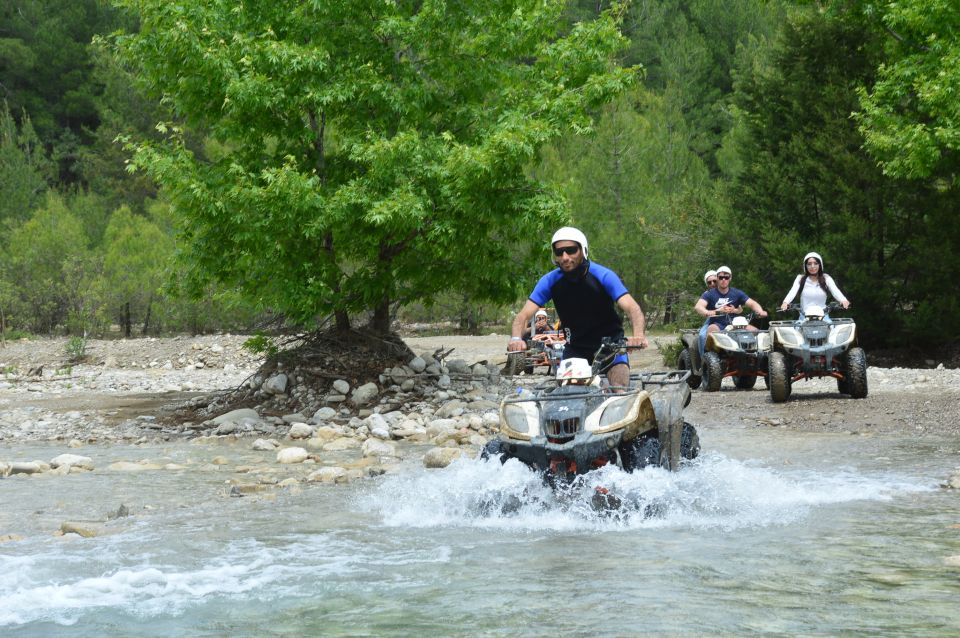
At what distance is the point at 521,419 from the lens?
7.86 metres

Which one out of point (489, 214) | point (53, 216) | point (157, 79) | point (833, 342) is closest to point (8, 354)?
point (53, 216)

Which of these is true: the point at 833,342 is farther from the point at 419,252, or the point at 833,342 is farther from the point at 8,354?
the point at 8,354

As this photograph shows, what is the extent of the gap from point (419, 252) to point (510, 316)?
24.1m

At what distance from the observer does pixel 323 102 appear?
15.5 metres

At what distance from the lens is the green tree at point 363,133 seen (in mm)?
15094

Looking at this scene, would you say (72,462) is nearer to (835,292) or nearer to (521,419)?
(521,419)

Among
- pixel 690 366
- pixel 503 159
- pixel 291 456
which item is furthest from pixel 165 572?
pixel 690 366

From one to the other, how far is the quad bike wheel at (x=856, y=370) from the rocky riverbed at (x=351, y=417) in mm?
236

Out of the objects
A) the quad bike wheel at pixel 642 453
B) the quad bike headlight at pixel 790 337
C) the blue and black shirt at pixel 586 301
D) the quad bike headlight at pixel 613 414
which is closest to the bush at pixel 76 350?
the quad bike headlight at pixel 790 337

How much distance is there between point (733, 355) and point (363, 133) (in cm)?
671

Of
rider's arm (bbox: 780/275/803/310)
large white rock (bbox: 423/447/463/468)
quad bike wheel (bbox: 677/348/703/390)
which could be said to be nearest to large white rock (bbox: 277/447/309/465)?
large white rock (bbox: 423/447/463/468)

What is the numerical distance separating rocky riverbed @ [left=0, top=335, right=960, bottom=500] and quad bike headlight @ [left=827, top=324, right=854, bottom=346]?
2.90 feet

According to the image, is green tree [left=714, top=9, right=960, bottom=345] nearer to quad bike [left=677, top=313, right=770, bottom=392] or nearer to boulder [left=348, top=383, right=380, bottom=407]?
quad bike [left=677, top=313, right=770, bottom=392]

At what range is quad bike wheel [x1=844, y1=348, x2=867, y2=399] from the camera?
15.0 metres
